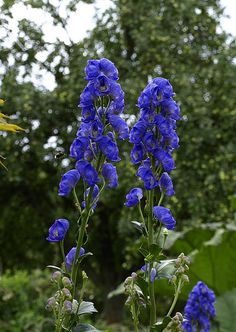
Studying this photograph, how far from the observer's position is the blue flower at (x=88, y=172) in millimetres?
1687

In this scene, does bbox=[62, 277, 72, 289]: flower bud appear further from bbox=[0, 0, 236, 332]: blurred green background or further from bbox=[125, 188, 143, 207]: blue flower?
bbox=[0, 0, 236, 332]: blurred green background

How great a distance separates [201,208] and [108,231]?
2.62 m

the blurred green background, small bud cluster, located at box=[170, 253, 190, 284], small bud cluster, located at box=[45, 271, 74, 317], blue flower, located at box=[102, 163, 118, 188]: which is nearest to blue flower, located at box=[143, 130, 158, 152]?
blue flower, located at box=[102, 163, 118, 188]

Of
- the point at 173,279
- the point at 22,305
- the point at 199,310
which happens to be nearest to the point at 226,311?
the point at 199,310

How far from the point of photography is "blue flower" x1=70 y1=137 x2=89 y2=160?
1710 mm

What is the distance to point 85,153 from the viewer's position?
1.73 meters

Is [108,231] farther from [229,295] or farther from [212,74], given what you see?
[229,295]

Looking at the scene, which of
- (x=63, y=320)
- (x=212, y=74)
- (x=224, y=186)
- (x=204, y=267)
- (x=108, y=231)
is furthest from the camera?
(x=108, y=231)

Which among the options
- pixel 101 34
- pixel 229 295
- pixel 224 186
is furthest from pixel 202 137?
pixel 229 295

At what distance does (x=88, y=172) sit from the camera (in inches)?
66.7

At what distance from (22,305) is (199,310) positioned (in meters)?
3.86

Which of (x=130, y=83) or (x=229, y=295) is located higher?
(x=130, y=83)

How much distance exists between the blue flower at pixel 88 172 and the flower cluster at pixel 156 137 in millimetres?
141

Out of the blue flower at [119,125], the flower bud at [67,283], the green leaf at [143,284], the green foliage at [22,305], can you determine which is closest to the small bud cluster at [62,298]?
the flower bud at [67,283]
